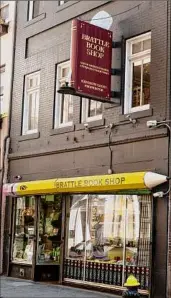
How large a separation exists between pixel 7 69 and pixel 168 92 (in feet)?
24.3

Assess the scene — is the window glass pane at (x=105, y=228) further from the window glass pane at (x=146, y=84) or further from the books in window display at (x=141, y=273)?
the window glass pane at (x=146, y=84)

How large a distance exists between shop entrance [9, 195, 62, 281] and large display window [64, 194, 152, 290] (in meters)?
0.94

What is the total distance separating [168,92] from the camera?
1198 cm

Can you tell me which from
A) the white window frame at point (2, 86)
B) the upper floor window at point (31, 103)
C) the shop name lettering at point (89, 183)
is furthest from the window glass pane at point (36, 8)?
the shop name lettering at point (89, 183)

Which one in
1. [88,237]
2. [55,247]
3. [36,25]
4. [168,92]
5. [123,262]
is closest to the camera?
[168,92]

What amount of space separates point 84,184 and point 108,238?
1456 millimetres

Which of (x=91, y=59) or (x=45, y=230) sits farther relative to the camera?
(x=45, y=230)

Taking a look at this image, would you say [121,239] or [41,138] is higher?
[41,138]

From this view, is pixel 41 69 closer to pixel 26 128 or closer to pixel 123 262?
pixel 26 128

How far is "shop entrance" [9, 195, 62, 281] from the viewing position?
1530 cm

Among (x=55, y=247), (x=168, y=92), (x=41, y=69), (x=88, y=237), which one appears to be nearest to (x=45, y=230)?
(x=55, y=247)

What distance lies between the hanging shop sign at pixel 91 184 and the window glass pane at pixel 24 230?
591 millimetres

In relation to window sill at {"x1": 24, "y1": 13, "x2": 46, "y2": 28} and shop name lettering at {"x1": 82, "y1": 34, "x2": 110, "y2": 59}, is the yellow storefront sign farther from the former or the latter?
window sill at {"x1": 24, "y1": 13, "x2": 46, "y2": 28}

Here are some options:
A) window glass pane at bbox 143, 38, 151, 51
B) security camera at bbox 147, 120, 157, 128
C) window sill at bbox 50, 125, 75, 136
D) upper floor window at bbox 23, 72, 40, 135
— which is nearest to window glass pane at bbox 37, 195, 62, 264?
window sill at bbox 50, 125, 75, 136
